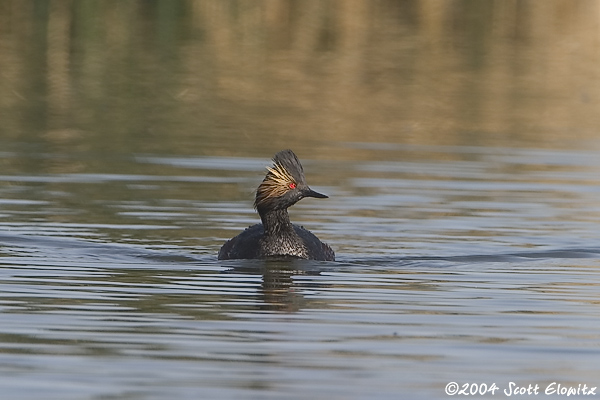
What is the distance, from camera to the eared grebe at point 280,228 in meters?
13.7

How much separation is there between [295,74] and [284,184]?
54.4ft

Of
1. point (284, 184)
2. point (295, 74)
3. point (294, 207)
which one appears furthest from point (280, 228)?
point (295, 74)

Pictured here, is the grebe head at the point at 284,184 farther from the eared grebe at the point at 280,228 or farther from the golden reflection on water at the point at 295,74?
the golden reflection on water at the point at 295,74

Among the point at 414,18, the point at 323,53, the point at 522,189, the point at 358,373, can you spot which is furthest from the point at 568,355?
the point at 414,18

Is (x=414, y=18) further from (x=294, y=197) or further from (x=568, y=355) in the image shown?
(x=568, y=355)

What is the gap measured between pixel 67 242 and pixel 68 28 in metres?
19.9

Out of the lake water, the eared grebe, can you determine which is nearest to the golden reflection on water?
the lake water

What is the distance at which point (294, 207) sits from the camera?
17.5m

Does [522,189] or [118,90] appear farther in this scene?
[118,90]

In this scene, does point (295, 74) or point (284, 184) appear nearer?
point (284, 184)

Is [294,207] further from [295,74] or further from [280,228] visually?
[295,74]

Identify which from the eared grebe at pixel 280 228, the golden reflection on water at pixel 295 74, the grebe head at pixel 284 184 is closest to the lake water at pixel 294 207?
the golden reflection on water at pixel 295 74

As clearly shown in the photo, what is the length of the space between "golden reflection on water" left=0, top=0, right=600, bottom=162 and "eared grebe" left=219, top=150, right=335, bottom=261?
6.95 metres

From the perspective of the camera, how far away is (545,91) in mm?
28875
